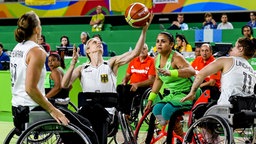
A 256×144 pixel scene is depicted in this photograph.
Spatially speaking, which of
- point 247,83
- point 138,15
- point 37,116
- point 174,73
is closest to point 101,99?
point 174,73

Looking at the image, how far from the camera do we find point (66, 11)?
17969mm

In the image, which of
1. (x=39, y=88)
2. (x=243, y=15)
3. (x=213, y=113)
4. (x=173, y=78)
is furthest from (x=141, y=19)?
(x=243, y=15)

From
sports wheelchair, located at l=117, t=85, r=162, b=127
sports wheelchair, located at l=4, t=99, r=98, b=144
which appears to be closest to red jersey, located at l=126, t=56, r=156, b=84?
sports wheelchair, located at l=117, t=85, r=162, b=127

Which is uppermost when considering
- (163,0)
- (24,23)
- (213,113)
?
(163,0)

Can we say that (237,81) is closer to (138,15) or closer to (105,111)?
(105,111)

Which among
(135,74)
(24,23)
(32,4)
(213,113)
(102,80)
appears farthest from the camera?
(32,4)

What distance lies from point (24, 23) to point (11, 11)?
554 inches

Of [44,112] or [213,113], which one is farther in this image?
[213,113]

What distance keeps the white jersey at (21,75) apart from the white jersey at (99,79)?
1406mm

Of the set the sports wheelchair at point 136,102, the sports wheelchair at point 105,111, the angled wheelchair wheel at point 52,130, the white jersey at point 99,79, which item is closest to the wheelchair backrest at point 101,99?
→ the sports wheelchair at point 105,111

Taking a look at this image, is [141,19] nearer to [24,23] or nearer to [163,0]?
[24,23]

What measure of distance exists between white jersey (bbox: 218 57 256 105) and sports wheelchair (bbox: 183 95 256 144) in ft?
0.43

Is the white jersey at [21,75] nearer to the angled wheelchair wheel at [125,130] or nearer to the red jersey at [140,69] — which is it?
the angled wheelchair wheel at [125,130]

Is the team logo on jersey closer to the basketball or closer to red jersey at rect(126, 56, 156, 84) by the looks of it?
the basketball
